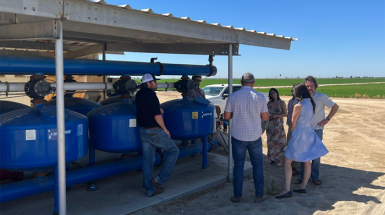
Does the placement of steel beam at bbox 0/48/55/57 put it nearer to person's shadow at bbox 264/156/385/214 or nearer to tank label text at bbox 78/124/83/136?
tank label text at bbox 78/124/83/136

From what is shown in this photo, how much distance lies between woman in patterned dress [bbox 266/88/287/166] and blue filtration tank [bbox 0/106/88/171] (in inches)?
162

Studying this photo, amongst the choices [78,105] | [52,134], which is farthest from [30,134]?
[78,105]

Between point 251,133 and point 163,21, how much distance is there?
2001mm

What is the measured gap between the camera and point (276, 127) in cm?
658

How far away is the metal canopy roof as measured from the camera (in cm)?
343

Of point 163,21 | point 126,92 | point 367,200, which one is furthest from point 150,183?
point 367,200

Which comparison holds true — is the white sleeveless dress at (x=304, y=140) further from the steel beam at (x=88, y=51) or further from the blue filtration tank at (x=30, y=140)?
the steel beam at (x=88, y=51)

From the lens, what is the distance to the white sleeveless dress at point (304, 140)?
4810mm

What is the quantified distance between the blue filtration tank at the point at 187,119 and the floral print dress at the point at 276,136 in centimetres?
139

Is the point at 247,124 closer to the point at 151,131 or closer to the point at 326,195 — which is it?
the point at 151,131

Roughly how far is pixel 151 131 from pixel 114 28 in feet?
6.08

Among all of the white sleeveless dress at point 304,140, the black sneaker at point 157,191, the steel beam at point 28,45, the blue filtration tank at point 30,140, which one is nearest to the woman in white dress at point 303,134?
the white sleeveless dress at point 304,140

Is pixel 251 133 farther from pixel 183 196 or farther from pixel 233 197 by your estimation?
pixel 183 196

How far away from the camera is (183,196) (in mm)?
5043
